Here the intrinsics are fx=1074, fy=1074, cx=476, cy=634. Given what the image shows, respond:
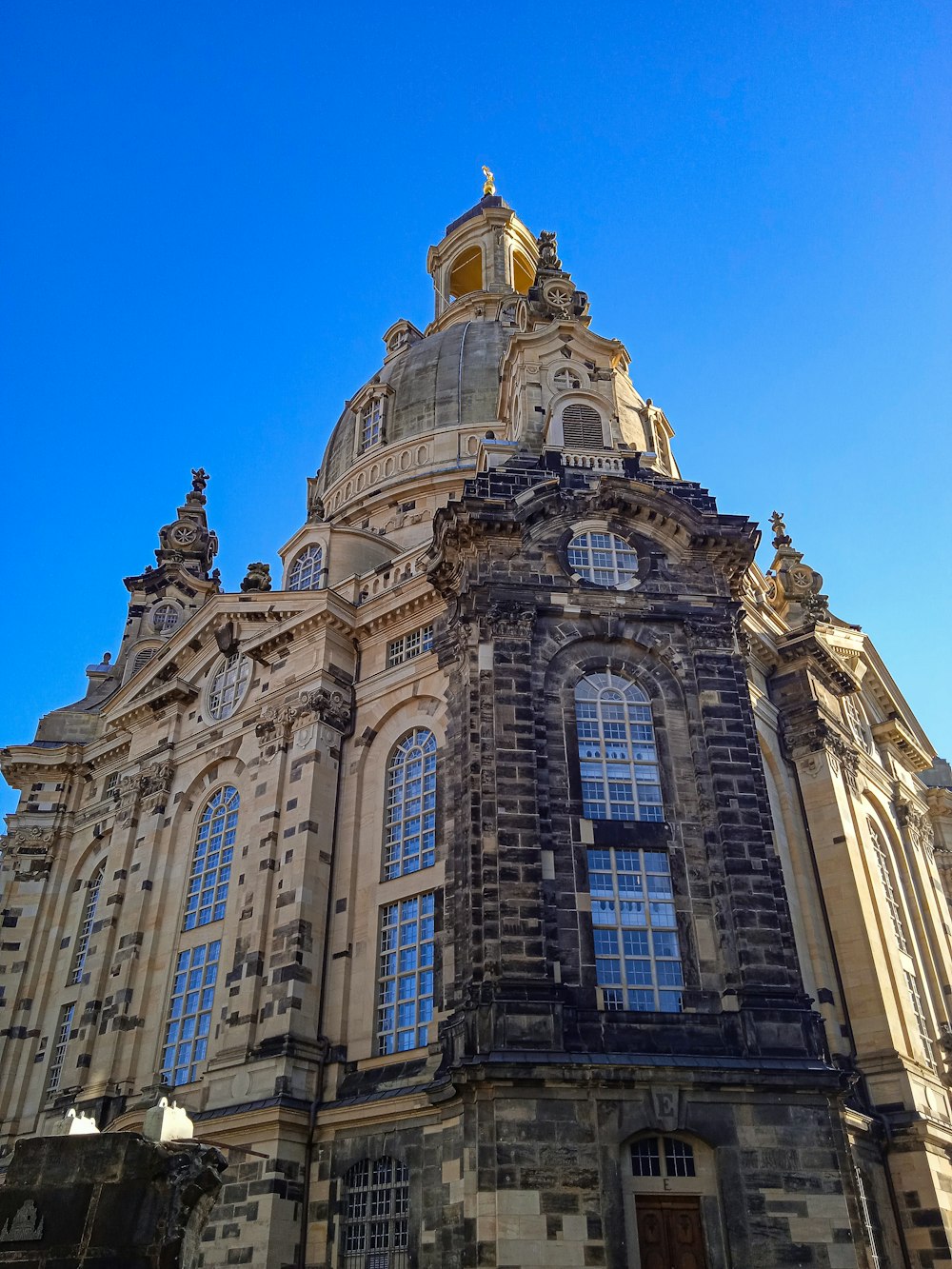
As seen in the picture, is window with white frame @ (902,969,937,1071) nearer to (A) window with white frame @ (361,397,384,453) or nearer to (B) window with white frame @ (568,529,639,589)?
(B) window with white frame @ (568,529,639,589)

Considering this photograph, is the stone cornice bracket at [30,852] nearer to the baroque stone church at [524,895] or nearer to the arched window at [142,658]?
the baroque stone church at [524,895]

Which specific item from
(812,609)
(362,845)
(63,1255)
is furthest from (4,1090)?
(812,609)

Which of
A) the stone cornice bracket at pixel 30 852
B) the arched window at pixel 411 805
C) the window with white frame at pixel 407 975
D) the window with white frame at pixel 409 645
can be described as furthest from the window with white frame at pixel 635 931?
the stone cornice bracket at pixel 30 852

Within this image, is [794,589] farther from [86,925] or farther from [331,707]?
[86,925]

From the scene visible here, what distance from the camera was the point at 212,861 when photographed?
→ 116ft

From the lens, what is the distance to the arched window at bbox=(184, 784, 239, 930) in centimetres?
3434

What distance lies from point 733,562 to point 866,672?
14.2m

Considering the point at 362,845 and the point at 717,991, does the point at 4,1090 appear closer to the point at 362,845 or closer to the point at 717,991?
the point at 362,845

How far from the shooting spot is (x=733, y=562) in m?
32.1

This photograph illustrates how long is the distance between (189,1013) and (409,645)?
13.1m

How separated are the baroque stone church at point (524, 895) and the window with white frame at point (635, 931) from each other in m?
0.09

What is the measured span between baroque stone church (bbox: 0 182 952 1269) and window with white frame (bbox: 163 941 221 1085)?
0.11 metres

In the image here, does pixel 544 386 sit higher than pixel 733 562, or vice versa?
pixel 544 386

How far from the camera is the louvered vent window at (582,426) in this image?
36.1 m
